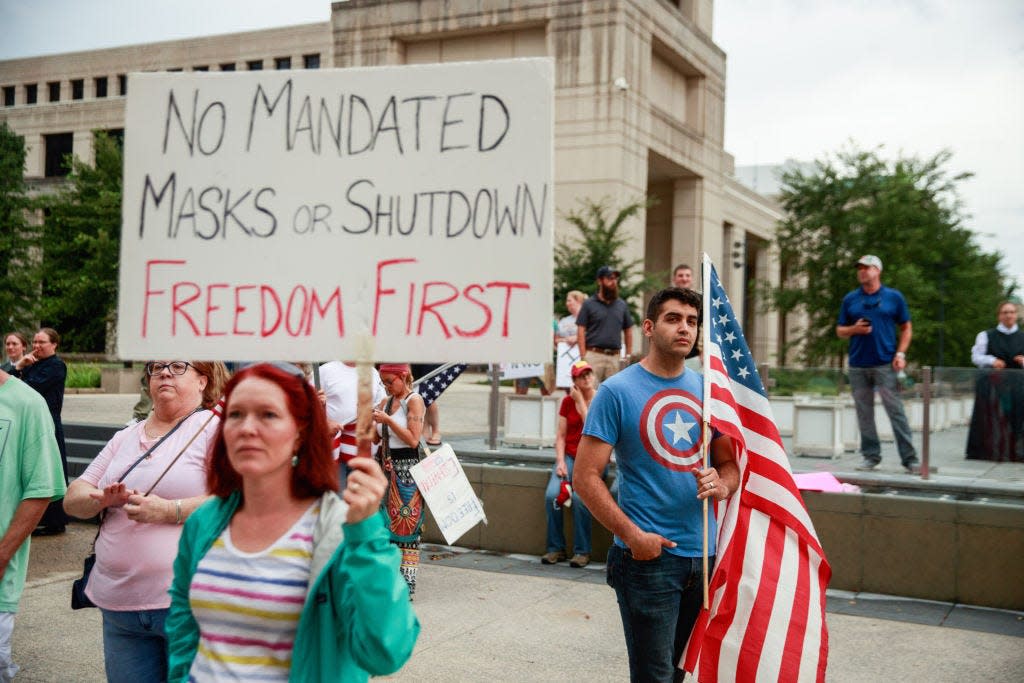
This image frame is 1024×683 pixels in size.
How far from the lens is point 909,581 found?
8.50 m

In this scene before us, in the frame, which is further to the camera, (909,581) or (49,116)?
(49,116)

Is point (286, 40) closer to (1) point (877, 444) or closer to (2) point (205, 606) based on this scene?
(1) point (877, 444)

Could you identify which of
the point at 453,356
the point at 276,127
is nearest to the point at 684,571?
the point at 453,356

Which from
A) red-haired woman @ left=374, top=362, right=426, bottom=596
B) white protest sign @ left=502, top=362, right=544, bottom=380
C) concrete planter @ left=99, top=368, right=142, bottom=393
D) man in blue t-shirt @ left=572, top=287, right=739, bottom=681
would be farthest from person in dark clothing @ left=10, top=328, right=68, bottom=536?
concrete planter @ left=99, top=368, right=142, bottom=393

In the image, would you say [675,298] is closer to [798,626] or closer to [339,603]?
[798,626]

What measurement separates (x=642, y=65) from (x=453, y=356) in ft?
124

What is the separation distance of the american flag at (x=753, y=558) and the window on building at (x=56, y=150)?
62.0m

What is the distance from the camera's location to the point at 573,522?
388 inches

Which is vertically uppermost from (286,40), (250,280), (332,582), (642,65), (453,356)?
(286,40)

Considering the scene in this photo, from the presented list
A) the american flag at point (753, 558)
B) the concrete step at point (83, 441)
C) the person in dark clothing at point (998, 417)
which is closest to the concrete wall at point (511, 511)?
the person in dark clothing at point (998, 417)

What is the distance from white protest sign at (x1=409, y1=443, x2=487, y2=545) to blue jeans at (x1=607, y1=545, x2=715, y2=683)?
401 cm

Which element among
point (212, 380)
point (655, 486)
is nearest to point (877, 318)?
point (655, 486)

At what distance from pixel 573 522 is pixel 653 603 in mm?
5873

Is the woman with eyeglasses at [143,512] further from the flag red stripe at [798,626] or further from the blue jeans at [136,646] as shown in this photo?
the flag red stripe at [798,626]
